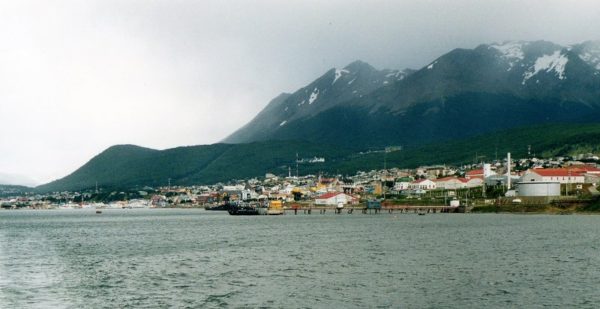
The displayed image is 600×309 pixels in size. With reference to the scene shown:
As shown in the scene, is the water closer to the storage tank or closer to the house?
the storage tank

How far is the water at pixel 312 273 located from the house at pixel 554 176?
9732 centimetres

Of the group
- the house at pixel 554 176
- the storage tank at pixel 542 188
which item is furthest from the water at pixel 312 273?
the house at pixel 554 176

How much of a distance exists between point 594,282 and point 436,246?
95.1 feet

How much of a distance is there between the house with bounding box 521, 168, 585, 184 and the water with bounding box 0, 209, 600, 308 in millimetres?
97318

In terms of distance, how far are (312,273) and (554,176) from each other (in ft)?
475

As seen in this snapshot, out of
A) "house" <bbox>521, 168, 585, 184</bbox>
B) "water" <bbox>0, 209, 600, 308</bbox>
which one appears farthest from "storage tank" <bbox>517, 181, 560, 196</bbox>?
"water" <bbox>0, 209, 600, 308</bbox>

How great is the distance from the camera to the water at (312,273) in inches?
1583

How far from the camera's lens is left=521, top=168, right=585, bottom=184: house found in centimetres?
17875

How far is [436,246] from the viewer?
244 ft

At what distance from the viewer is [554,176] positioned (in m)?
180

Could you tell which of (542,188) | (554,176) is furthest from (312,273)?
(554,176)

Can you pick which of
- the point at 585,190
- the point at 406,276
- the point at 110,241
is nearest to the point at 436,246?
the point at 406,276

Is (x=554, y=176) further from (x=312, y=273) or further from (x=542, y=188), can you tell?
(x=312, y=273)

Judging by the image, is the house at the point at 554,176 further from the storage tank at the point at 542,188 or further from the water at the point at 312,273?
the water at the point at 312,273
